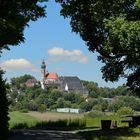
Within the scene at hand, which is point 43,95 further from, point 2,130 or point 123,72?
point 2,130

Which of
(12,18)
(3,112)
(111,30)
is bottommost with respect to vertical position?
(3,112)

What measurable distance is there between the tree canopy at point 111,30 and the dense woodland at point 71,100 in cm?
4593

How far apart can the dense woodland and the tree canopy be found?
45.9 metres

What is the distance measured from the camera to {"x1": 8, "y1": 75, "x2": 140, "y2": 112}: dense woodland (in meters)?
106

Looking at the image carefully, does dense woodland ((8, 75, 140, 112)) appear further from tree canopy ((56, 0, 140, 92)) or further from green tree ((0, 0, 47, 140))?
green tree ((0, 0, 47, 140))

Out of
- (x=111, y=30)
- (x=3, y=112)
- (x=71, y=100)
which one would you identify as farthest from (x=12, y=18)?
(x=71, y=100)

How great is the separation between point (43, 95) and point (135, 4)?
111 metres

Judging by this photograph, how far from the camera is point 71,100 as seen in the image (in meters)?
143

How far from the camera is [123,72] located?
3547 centimetres

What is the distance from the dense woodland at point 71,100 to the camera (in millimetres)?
105688

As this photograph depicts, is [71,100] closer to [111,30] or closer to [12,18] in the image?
[111,30]

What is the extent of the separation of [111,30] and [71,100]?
11379cm

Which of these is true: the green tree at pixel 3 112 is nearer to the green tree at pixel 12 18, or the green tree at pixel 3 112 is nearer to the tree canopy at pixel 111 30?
the green tree at pixel 12 18

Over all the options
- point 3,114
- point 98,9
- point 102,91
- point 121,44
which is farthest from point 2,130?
point 102,91
